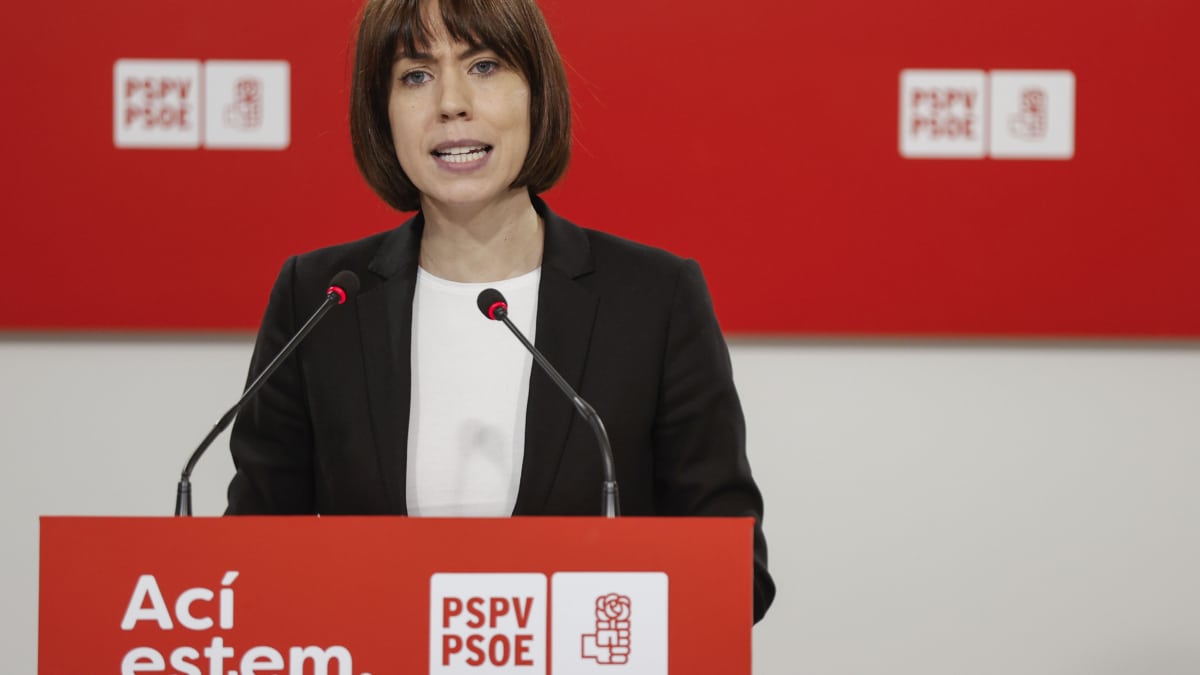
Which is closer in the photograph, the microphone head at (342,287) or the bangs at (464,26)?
the microphone head at (342,287)

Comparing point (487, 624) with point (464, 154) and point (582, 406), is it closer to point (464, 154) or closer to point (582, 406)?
point (582, 406)

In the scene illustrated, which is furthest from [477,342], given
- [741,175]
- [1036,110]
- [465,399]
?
[1036,110]

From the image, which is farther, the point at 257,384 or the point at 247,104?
the point at 247,104

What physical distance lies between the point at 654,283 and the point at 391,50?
41 centimetres

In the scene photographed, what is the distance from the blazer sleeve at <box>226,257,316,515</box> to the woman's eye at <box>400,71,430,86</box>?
0.30 meters

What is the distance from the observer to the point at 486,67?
1.43 metres

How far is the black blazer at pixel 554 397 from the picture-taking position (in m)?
1.42

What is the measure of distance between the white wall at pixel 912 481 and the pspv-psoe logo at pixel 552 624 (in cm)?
130

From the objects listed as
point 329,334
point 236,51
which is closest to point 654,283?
point 329,334

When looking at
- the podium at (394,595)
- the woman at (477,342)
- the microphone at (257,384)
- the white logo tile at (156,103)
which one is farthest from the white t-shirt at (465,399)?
the white logo tile at (156,103)

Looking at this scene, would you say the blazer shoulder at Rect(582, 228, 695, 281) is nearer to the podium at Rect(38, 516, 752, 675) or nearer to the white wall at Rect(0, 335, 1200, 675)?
the podium at Rect(38, 516, 752, 675)

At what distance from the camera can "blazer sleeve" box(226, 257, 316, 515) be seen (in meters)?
1.47

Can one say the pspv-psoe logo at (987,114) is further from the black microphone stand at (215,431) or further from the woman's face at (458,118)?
the black microphone stand at (215,431)

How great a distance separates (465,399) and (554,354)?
0.39ft
